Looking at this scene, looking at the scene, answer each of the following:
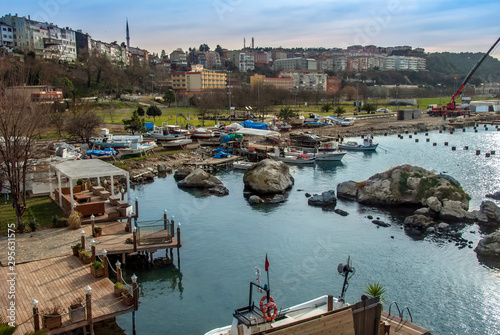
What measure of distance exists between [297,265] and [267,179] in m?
15.9

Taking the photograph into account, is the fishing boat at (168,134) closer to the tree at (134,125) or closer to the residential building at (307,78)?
the tree at (134,125)

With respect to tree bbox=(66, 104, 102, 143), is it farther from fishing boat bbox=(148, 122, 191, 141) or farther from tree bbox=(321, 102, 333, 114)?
tree bbox=(321, 102, 333, 114)

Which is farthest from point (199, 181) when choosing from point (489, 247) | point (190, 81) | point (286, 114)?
point (190, 81)

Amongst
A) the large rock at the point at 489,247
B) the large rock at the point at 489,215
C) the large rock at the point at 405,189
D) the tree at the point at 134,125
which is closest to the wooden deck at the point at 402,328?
the large rock at the point at 489,247

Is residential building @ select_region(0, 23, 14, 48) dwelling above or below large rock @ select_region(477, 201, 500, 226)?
above

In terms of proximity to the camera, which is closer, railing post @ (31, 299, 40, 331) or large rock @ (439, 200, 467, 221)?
railing post @ (31, 299, 40, 331)

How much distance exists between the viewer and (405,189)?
33375 millimetres

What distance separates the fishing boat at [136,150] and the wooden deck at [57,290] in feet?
99.0

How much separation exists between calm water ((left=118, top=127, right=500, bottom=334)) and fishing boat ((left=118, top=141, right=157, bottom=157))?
11.8 meters

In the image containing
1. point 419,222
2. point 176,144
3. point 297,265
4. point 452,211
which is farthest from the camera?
point 176,144

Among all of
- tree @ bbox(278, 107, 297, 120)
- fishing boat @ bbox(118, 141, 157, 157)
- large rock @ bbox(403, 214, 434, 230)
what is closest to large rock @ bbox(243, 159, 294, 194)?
large rock @ bbox(403, 214, 434, 230)

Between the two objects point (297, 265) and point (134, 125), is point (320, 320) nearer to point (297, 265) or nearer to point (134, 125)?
point (297, 265)

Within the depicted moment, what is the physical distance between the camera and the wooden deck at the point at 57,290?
1448cm

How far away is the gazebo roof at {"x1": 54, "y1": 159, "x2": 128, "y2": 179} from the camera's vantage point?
2464cm
